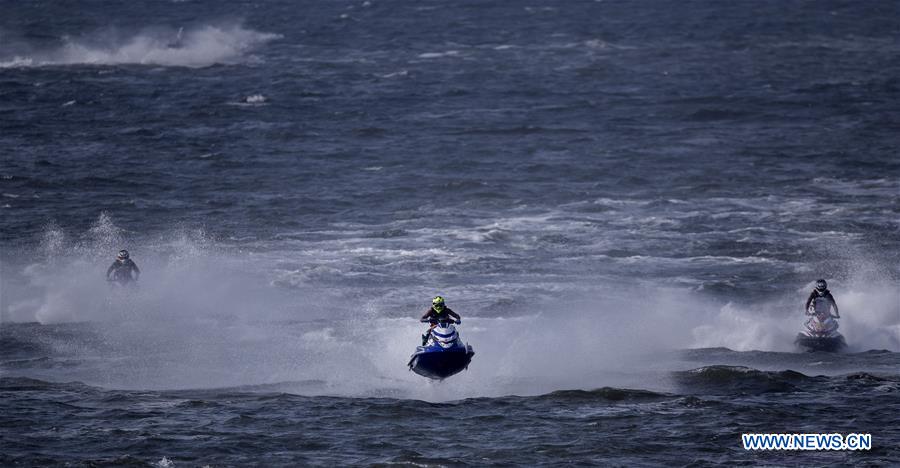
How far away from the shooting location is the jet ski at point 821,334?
32562 millimetres

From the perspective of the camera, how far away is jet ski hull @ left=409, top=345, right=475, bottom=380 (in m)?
28.3

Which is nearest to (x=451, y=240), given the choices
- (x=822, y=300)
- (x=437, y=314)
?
(x=822, y=300)

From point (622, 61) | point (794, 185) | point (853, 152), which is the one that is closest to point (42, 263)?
point (794, 185)

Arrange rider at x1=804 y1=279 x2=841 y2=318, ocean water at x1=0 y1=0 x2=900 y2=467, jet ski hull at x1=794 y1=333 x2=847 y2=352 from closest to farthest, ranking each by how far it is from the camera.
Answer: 1. ocean water at x1=0 y1=0 x2=900 y2=467
2. jet ski hull at x1=794 y1=333 x2=847 y2=352
3. rider at x1=804 y1=279 x2=841 y2=318

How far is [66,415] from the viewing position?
26953mm

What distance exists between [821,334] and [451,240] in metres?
14.8

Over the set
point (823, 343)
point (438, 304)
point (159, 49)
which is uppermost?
point (159, 49)

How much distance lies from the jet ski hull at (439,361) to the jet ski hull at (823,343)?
9.33 m

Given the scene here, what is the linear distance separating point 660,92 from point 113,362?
40790 millimetres

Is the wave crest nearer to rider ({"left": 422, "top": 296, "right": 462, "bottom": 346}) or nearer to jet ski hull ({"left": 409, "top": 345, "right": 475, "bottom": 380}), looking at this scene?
rider ({"left": 422, "top": 296, "right": 462, "bottom": 346})

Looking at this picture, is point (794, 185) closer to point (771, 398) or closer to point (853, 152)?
point (853, 152)

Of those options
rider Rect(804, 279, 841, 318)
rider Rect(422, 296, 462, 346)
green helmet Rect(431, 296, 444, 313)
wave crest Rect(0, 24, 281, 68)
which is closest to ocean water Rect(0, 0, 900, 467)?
wave crest Rect(0, 24, 281, 68)

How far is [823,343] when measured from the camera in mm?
32594

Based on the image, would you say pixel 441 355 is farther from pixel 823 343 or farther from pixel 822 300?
pixel 822 300
